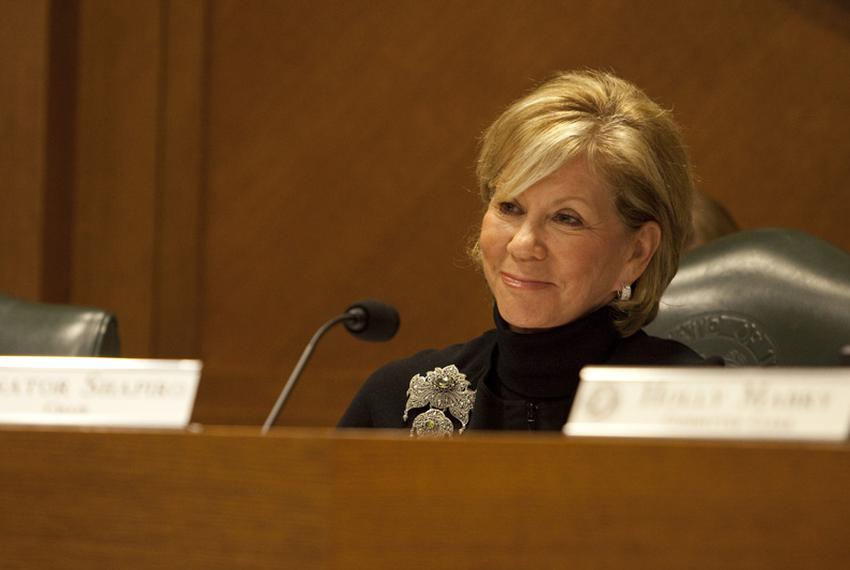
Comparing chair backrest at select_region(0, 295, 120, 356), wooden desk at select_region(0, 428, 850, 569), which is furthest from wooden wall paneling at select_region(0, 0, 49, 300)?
wooden desk at select_region(0, 428, 850, 569)

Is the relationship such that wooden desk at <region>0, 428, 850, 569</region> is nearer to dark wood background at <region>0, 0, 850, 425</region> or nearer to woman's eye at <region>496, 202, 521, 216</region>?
woman's eye at <region>496, 202, 521, 216</region>

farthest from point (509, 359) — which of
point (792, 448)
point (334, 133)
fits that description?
point (334, 133)

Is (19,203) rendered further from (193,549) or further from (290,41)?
(193,549)

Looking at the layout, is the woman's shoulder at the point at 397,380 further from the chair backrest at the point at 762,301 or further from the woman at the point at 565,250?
the chair backrest at the point at 762,301

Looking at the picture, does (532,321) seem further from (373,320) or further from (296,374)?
(296,374)

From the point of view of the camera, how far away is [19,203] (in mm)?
3418

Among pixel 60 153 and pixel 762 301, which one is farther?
pixel 60 153

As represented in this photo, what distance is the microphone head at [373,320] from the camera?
1870 millimetres

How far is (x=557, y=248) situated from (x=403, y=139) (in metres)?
1.35

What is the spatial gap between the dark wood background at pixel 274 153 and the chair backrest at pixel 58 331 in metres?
1.11

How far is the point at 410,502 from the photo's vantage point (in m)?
0.97

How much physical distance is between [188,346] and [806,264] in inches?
72.7

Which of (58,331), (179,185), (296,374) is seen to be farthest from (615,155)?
(179,185)

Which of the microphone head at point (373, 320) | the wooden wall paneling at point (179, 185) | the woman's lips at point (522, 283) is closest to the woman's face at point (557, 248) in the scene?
the woman's lips at point (522, 283)
